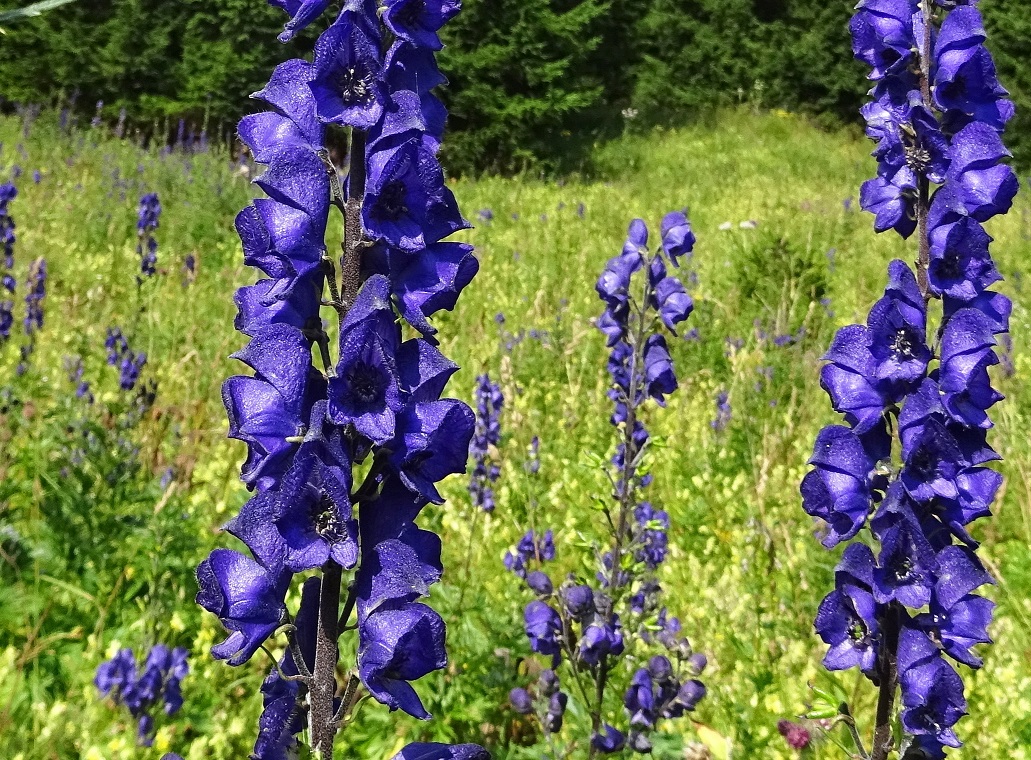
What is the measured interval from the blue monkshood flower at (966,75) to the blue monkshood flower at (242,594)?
48.8 inches

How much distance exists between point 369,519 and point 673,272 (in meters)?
7.02

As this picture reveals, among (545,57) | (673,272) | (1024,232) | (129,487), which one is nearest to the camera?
(129,487)

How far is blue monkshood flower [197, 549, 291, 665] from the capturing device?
0.87 metres

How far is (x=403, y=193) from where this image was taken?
887 mm

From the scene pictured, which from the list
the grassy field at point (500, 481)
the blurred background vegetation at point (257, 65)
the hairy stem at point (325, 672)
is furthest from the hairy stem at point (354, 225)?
the blurred background vegetation at point (257, 65)

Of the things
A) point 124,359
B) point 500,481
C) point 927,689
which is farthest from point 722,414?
point 927,689

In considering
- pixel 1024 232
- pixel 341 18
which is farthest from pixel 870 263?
pixel 341 18

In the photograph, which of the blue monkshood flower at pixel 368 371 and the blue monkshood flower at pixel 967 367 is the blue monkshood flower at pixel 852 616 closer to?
the blue monkshood flower at pixel 967 367

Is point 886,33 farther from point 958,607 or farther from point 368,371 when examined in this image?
point 368,371

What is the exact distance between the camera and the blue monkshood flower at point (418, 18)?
880 millimetres

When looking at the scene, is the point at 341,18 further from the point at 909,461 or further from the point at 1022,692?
the point at 1022,692

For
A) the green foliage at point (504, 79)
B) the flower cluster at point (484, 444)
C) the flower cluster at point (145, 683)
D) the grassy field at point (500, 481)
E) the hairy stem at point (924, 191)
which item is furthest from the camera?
the green foliage at point (504, 79)

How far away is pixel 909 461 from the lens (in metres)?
1.23

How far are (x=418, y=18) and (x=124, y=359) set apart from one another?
321 cm
